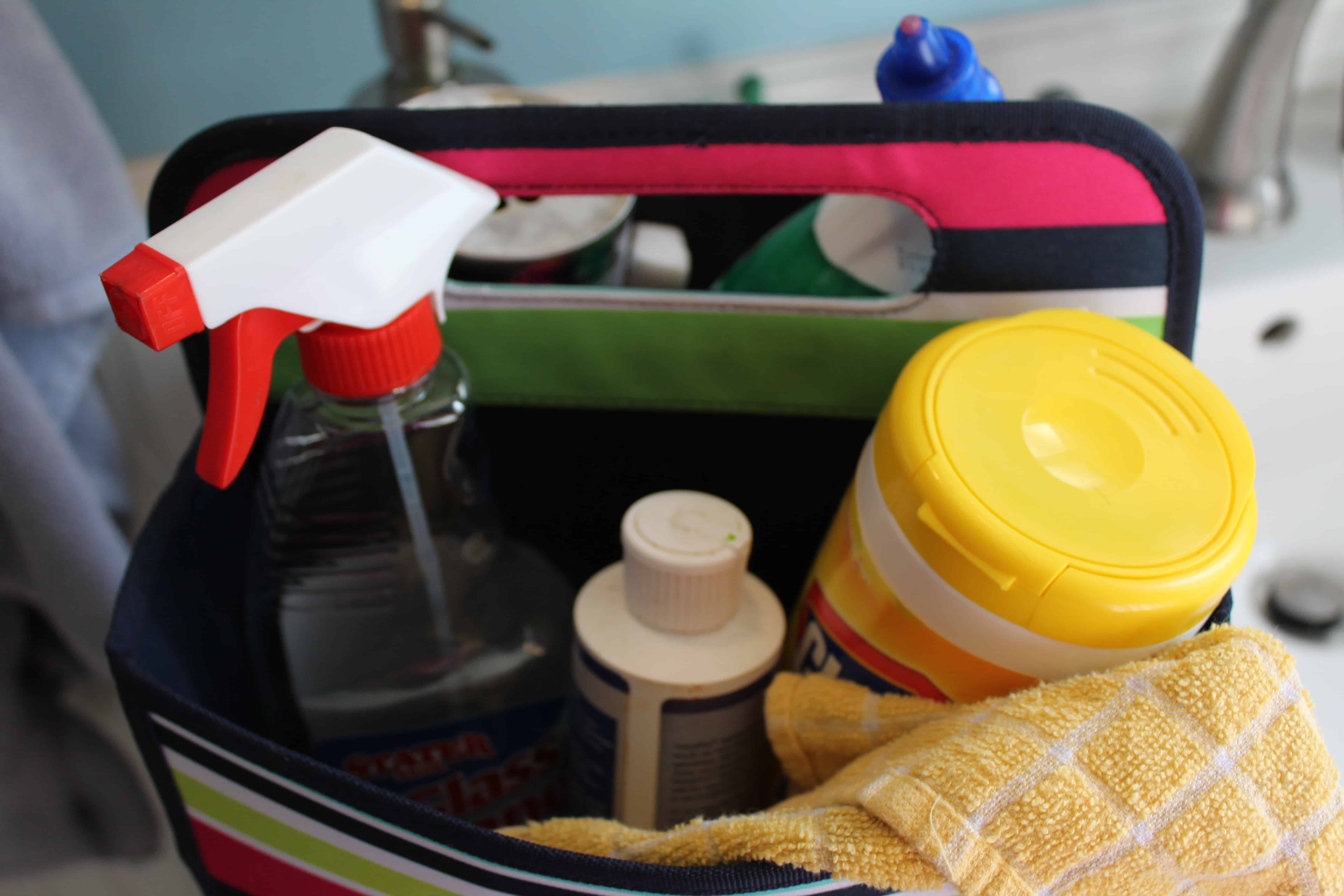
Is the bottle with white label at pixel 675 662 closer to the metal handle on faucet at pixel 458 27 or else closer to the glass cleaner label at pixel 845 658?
the glass cleaner label at pixel 845 658

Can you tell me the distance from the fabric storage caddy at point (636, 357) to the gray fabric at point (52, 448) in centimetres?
9

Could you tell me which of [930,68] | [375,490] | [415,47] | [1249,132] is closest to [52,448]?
[375,490]

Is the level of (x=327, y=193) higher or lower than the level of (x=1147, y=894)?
higher

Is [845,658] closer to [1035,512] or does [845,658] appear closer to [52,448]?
[1035,512]

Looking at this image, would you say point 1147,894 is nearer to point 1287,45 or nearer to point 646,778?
point 646,778

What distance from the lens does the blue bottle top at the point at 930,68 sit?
31 centimetres

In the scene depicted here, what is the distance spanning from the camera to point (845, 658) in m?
0.29

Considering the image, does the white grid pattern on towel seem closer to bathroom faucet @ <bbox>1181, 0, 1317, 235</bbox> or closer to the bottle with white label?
the bottle with white label

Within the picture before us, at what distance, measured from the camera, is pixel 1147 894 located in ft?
0.75

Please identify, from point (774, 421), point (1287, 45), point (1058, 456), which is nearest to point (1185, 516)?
point (1058, 456)

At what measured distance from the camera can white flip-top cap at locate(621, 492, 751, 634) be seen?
30 cm

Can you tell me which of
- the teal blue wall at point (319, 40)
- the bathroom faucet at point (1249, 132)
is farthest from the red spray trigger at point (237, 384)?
the bathroom faucet at point (1249, 132)

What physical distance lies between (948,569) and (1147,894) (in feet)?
0.28

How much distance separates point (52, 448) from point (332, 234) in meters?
0.23
